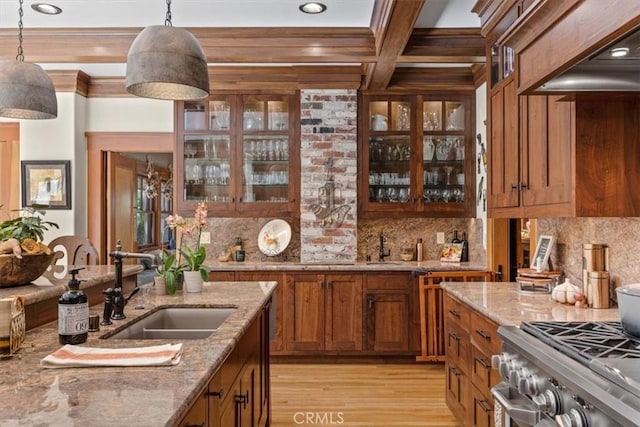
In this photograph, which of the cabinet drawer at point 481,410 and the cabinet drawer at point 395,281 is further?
the cabinet drawer at point 395,281

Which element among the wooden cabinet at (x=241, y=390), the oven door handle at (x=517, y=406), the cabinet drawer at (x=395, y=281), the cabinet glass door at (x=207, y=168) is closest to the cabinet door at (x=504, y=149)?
the oven door handle at (x=517, y=406)

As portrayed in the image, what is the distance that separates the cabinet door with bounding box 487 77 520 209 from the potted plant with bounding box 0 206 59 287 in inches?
97.8

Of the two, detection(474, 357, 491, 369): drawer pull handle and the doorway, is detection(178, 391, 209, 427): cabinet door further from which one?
the doorway

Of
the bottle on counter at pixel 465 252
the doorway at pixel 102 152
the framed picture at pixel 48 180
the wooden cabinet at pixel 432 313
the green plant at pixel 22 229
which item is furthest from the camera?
the doorway at pixel 102 152

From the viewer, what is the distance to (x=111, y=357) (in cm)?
153

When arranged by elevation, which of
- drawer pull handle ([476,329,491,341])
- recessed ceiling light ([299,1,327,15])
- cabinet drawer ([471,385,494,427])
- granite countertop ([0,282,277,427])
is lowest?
cabinet drawer ([471,385,494,427])

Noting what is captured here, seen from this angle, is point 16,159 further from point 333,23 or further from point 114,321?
point 114,321

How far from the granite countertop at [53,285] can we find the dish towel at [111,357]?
1.61 feet

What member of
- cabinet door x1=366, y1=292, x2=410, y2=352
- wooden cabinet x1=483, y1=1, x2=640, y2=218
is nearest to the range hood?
wooden cabinet x1=483, y1=1, x2=640, y2=218

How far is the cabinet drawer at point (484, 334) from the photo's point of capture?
2422 mm

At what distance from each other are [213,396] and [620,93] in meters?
1.97

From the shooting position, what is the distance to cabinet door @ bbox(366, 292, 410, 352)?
15.0 ft

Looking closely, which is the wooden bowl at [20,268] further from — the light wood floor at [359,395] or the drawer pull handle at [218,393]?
the light wood floor at [359,395]

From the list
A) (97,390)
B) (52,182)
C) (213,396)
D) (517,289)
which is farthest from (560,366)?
(52,182)
